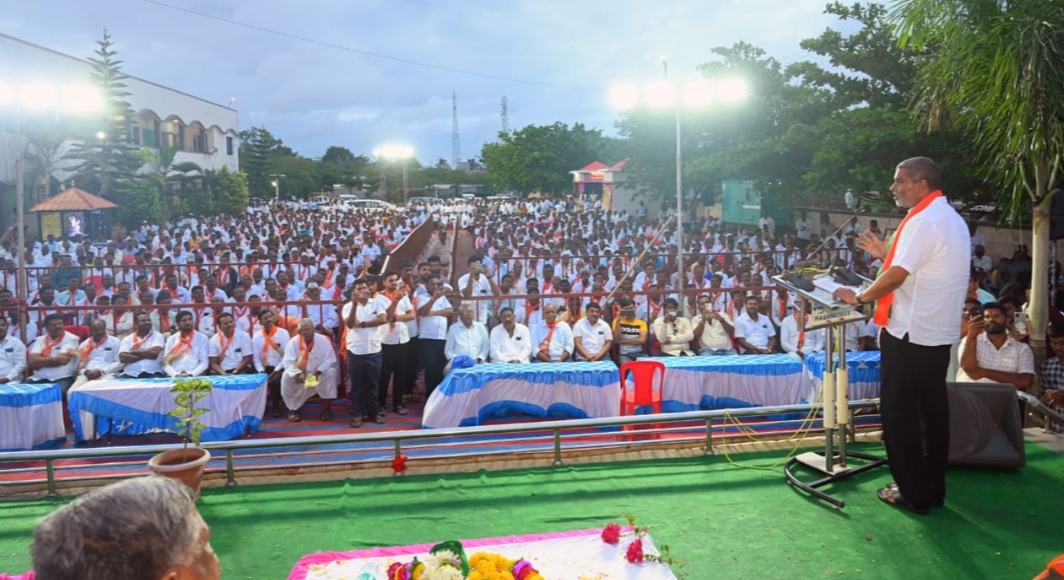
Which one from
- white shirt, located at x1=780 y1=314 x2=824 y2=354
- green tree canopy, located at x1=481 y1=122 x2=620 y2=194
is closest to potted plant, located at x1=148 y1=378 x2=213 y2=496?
white shirt, located at x1=780 y1=314 x2=824 y2=354

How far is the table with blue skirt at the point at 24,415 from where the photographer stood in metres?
6.64

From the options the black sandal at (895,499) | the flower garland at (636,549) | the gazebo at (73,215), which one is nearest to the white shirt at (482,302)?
the flower garland at (636,549)

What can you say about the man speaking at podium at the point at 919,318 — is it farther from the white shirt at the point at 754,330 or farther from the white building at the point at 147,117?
the white building at the point at 147,117

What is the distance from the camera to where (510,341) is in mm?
8414

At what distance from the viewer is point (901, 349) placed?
399cm

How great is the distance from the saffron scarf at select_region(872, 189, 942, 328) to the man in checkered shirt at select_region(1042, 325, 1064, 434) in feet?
8.77

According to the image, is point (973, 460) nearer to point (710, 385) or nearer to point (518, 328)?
point (710, 385)

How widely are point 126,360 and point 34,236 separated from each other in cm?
1940

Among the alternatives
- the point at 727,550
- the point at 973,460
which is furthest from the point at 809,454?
the point at 727,550

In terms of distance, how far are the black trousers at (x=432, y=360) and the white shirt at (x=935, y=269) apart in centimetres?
536

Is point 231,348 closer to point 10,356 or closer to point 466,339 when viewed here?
point 10,356

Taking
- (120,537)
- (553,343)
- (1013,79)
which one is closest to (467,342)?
(553,343)

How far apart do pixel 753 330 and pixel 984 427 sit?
4.02 m

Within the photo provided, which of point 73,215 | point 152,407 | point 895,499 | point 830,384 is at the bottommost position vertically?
point 895,499
